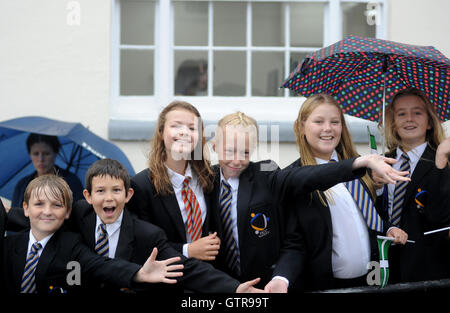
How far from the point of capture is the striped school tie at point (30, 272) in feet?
8.95

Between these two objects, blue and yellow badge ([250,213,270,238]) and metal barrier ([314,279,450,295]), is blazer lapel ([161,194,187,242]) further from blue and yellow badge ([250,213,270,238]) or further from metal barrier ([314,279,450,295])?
metal barrier ([314,279,450,295])

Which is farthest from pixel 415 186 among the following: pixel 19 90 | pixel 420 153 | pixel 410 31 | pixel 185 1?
pixel 19 90

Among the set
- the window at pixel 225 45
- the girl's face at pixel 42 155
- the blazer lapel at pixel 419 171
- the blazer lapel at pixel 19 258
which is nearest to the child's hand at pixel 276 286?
the blazer lapel at pixel 419 171

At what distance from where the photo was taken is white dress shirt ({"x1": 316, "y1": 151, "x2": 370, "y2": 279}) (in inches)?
116

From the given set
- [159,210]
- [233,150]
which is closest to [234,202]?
[233,150]

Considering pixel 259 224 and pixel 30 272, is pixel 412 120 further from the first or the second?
pixel 30 272

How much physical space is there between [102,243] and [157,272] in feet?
1.28

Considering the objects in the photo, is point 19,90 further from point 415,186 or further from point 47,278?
point 415,186

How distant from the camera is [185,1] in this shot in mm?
5785

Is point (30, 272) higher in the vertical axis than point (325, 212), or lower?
lower

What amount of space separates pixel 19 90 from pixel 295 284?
3.81 metres

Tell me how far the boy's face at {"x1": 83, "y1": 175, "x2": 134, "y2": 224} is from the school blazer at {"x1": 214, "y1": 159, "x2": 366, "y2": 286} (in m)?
0.53

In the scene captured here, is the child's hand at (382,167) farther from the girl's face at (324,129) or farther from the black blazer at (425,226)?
the black blazer at (425,226)

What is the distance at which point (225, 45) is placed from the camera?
5.84 metres
